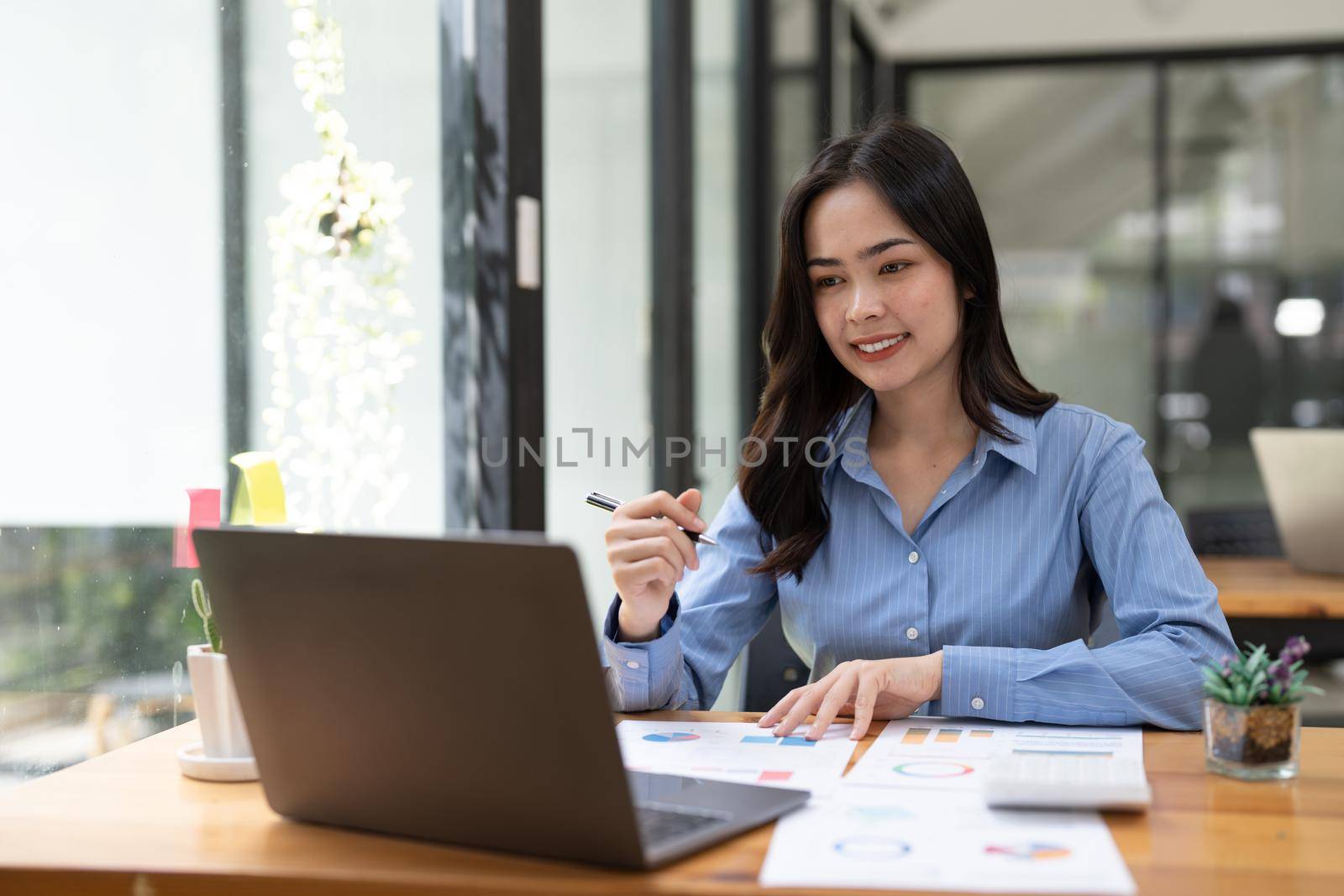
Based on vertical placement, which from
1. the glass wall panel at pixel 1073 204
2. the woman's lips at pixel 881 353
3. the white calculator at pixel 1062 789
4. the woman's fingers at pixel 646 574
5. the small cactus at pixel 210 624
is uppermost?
the glass wall panel at pixel 1073 204

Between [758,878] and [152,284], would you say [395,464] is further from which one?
[758,878]

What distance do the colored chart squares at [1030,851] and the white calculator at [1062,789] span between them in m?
0.08

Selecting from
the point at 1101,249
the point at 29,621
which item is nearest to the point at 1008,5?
the point at 1101,249

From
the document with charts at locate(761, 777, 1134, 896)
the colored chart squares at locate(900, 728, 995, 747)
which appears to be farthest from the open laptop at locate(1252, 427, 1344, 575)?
the document with charts at locate(761, 777, 1134, 896)

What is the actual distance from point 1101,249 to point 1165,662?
4938 mm

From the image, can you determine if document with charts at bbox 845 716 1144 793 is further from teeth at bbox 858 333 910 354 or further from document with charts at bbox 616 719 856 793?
teeth at bbox 858 333 910 354

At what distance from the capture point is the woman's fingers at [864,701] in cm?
131

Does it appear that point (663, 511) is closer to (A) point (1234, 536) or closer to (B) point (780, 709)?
(B) point (780, 709)

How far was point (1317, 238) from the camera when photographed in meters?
5.76

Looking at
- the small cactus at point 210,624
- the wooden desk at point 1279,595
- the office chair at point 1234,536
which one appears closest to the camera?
the small cactus at point 210,624

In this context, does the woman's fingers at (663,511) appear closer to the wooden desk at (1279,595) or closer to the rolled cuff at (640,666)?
the rolled cuff at (640,666)

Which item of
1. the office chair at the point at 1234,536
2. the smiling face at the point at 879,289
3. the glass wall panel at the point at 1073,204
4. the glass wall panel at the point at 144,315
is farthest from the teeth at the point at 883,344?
the glass wall panel at the point at 1073,204

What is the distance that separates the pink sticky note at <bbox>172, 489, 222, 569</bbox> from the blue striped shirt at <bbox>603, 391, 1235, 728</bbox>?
1.49 ft

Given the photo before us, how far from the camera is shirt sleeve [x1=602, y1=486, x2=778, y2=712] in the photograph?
1520 millimetres
